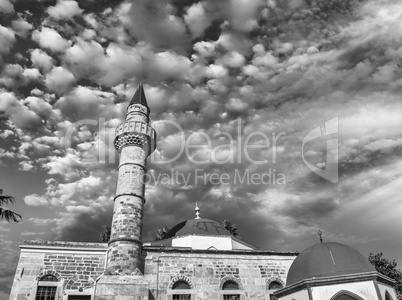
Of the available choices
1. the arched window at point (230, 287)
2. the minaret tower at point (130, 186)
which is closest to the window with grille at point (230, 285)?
the arched window at point (230, 287)

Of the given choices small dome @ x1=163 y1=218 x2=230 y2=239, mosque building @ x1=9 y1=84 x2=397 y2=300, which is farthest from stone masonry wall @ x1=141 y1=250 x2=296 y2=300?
small dome @ x1=163 y1=218 x2=230 y2=239

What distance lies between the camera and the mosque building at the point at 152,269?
11359 mm

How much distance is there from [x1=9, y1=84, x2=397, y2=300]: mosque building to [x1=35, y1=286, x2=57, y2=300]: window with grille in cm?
4

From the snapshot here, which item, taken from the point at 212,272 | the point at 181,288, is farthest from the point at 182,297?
the point at 212,272

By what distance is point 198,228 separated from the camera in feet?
65.1

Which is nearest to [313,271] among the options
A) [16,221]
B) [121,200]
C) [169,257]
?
[169,257]

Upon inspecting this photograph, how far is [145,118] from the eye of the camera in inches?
694

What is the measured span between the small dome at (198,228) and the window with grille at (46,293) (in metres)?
7.95

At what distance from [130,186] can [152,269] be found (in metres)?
4.02

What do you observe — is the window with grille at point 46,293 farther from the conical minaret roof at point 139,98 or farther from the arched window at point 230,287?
the conical minaret roof at point 139,98

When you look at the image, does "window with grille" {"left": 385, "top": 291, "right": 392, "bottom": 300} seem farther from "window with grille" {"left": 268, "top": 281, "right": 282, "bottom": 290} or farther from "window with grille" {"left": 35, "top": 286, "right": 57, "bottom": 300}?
"window with grille" {"left": 35, "top": 286, "right": 57, "bottom": 300}

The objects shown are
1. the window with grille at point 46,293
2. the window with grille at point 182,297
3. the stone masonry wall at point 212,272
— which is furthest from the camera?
the stone masonry wall at point 212,272

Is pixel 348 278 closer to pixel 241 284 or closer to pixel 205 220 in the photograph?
pixel 241 284

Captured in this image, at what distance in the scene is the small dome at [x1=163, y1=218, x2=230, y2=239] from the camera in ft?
64.0
